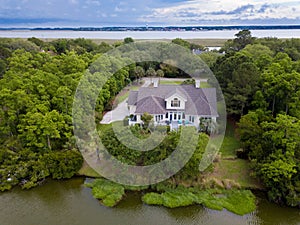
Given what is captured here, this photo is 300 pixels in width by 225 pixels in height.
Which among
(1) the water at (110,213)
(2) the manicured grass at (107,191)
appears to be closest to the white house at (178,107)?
(2) the manicured grass at (107,191)

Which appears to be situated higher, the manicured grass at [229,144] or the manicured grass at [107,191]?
the manicured grass at [229,144]

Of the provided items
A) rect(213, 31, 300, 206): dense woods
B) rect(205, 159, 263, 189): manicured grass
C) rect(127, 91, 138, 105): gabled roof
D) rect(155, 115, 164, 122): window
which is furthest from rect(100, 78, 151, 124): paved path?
rect(205, 159, 263, 189): manicured grass

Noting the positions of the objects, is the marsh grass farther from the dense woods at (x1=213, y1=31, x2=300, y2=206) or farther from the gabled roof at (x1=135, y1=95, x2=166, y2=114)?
the gabled roof at (x1=135, y1=95, x2=166, y2=114)

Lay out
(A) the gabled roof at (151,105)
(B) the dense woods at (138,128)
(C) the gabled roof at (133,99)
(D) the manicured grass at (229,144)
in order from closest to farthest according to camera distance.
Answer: (B) the dense woods at (138,128) → (D) the manicured grass at (229,144) → (A) the gabled roof at (151,105) → (C) the gabled roof at (133,99)

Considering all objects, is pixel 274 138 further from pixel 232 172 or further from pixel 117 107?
pixel 117 107

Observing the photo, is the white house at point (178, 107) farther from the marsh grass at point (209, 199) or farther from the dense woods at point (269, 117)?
the marsh grass at point (209, 199)

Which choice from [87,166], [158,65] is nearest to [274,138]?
[87,166]

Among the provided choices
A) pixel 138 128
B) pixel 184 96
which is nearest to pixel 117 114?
pixel 184 96
